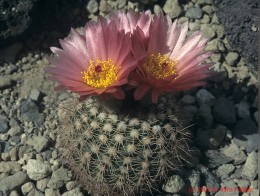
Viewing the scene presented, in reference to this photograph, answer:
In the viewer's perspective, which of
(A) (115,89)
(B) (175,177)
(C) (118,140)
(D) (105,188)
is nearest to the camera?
(A) (115,89)

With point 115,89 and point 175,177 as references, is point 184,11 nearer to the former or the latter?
point 175,177

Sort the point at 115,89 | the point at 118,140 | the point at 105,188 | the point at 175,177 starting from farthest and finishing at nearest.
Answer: the point at 175,177 < the point at 105,188 < the point at 118,140 < the point at 115,89

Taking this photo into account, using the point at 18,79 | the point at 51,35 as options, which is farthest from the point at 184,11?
the point at 18,79

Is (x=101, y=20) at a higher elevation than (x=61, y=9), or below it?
higher

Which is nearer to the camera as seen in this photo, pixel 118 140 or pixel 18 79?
pixel 118 140

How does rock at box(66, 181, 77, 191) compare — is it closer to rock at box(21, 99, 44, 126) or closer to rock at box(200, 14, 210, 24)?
rock at box(21, 99, 44, 126)

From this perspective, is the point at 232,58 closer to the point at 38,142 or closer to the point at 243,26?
the point at 243,26

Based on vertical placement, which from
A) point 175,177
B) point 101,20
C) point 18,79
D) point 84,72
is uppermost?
point 101,20

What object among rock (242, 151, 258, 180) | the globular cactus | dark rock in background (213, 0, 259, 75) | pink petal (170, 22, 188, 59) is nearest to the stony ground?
rock (242, 151, 258, 180)
